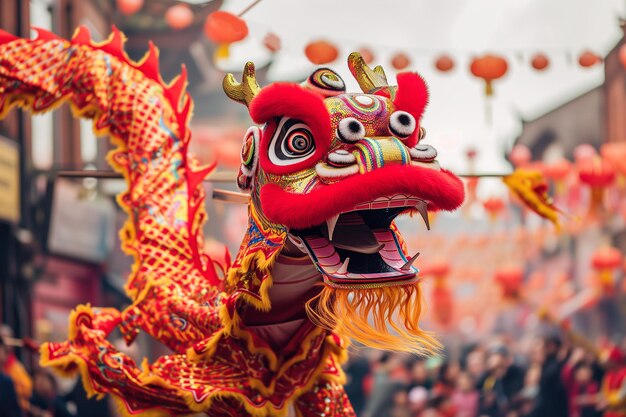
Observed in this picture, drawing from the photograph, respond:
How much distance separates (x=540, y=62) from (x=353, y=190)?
6300 mm

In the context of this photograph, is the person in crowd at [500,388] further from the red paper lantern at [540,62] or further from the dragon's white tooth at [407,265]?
the dragon's white tooth at [407,265]

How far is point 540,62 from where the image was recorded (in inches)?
340

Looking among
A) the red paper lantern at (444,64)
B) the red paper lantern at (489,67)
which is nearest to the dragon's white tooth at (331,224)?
the red paper lantern at (489,67)

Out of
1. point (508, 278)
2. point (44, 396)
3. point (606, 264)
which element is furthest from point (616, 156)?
point (44, 396)

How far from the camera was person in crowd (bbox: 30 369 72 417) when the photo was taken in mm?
7726

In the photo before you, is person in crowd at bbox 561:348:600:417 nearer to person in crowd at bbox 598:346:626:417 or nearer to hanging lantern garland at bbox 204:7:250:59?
person in crowd at bbox 598:346:626:417

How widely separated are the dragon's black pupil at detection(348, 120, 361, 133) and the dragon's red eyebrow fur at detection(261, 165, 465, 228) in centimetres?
14

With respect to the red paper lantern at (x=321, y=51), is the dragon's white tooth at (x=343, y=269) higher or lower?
lower

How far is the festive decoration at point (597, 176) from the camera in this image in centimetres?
1157

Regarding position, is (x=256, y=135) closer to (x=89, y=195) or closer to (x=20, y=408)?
(x=20, y=408)

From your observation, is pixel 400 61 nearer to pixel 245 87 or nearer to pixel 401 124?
pixel 245 87

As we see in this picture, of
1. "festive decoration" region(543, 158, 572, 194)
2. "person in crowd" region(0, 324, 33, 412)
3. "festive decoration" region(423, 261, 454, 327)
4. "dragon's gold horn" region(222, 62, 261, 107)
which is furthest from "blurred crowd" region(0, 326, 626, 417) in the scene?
"dragon's gold horn" region(222, 62, 261, 107)

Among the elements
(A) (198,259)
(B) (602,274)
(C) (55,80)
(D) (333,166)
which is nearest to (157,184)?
(A) (198,259)

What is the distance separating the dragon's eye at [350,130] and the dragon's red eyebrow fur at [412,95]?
0.21 meters
